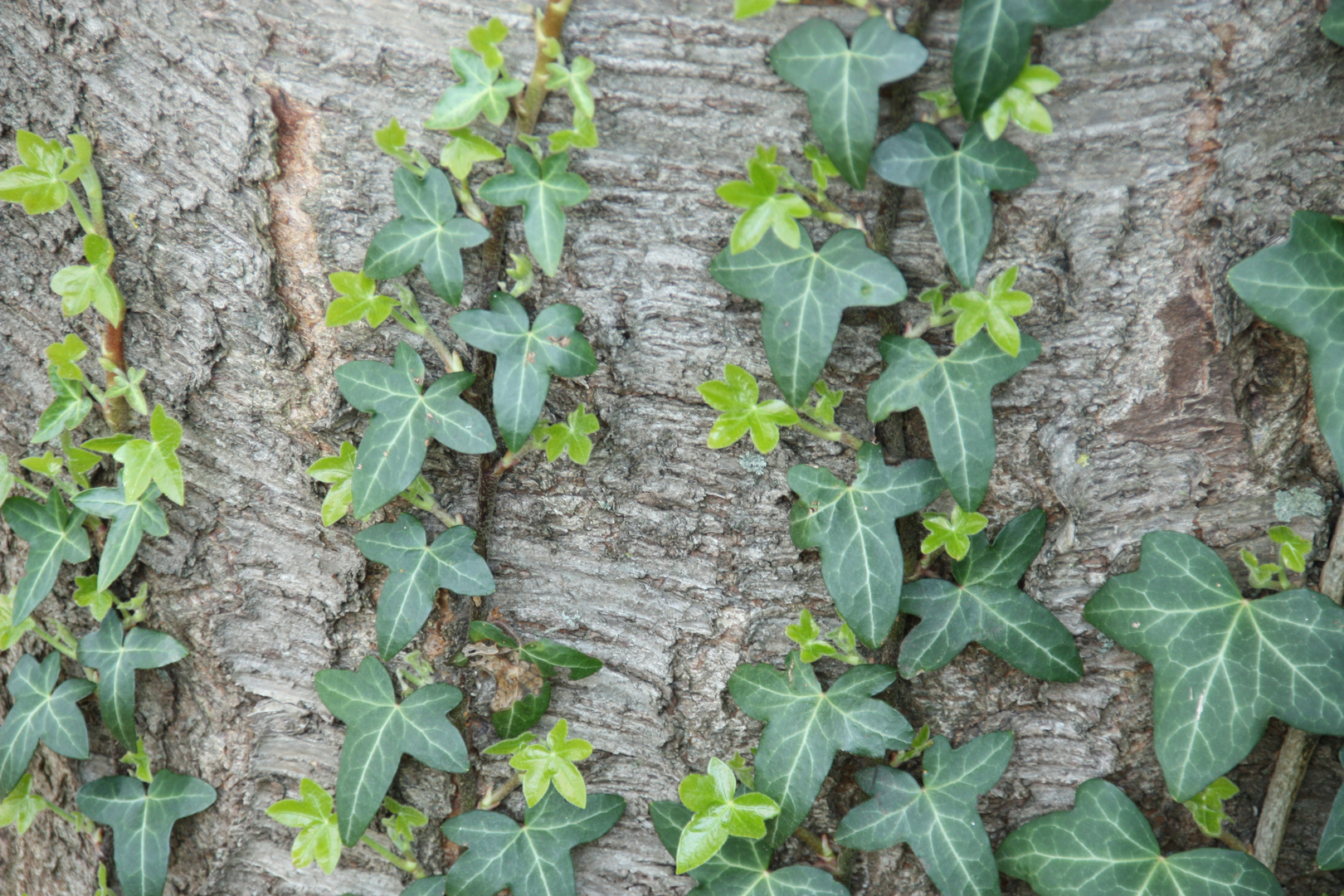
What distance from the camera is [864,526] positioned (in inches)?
43.4

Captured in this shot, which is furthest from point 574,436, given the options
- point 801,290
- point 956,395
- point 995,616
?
point 995,616

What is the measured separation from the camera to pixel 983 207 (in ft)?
3.28

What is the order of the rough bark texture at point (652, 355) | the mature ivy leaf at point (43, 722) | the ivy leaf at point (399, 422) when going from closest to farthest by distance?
1. the rough bark texture at point (652, 355)
2. the ivy leaf at point (399, 422)
3. the mature ivy leaf at point (43, 722)

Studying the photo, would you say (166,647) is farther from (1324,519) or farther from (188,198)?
(1324,519)

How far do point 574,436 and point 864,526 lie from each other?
45 centimetres

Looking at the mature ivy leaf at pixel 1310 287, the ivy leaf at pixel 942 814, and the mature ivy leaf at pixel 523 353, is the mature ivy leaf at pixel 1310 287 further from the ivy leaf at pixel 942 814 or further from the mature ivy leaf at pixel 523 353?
the mature ivy leaf at pixel 523 353

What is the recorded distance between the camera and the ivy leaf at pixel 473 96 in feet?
3.30

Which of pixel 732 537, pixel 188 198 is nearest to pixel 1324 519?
pixel 732 537

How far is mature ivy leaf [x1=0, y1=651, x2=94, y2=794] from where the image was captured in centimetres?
136

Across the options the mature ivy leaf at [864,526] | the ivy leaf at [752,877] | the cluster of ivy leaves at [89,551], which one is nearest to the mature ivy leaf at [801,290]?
the mature ivy leaf at [864,526]

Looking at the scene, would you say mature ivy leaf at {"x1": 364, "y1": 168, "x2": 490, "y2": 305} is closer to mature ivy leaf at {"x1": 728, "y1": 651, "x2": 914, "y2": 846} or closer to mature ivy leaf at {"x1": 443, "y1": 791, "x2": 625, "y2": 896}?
mature ivy leaf at {"x1": 728, "y1": 651, "x2": 914, "y2": 846}

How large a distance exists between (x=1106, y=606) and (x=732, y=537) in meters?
0.55

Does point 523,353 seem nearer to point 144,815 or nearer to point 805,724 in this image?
point 805,724

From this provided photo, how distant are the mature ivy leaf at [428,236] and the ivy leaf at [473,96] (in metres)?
0.10
